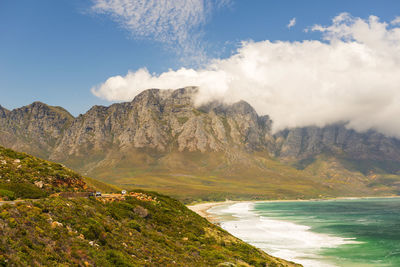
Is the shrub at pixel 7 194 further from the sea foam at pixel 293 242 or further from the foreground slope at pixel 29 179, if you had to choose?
the sea foam at pixel 293 242

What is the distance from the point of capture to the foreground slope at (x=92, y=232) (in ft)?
67.0

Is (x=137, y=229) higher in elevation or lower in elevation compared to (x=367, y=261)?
higher

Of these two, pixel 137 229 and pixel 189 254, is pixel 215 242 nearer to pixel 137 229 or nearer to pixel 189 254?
pixel 189 254

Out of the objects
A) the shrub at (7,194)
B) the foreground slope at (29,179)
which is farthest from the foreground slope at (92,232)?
the shrub at (7,194)

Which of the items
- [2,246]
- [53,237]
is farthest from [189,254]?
[2,246]

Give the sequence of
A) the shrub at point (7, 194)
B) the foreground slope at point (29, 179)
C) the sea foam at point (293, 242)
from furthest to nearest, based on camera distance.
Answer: the sea foam at point (293, 242) → the foreground slope at point (29, 179) → the shrub at point (7, 194)

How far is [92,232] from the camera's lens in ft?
87.8

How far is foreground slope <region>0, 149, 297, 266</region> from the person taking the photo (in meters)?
20.4

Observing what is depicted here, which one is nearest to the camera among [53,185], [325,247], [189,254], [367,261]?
[189,254]

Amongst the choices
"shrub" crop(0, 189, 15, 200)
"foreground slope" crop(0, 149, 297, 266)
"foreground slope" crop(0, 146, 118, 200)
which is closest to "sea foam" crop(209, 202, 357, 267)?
"foreground slope" crop(0, 149, 297, 266)

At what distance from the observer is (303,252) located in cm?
8012

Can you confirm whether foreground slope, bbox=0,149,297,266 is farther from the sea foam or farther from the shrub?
the sea foam

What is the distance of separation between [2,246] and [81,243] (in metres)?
6.91

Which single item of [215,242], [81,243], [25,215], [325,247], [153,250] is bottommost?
[325,247]
